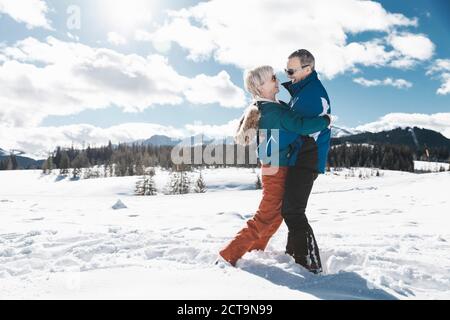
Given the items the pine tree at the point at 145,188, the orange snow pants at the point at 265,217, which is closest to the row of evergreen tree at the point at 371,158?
the pine tree at the point at 145,188

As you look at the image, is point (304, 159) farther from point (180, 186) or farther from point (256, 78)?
point (180, 186)

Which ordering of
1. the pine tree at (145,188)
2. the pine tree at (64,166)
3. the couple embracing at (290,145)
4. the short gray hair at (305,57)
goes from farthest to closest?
the pine tree at (64,166) → the pine tree at (145,188) → the short gray hair at (305,57) → the couple embracing at (290,145)

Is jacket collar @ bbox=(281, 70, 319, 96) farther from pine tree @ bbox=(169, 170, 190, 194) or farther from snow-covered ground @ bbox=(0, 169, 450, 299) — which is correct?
pine tree @ bbox=(169, 170, 190, 194)

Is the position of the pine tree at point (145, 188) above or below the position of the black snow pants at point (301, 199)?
below

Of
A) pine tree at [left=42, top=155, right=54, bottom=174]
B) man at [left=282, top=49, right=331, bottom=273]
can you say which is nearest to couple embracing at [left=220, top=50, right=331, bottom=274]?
man at [left=282, top=49, right=331, bottom=273]

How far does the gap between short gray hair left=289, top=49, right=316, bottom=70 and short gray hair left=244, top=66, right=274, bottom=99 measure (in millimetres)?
265

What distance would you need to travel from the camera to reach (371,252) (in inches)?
159

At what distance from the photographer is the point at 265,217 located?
3699 mm

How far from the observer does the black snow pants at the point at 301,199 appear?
344 centimetres

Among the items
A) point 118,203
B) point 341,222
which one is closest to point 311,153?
point 341,222

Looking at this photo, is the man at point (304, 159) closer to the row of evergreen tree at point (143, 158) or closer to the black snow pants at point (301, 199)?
the black snow pants at point (301, 199)

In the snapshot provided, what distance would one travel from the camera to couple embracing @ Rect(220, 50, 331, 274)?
3.39 metres
